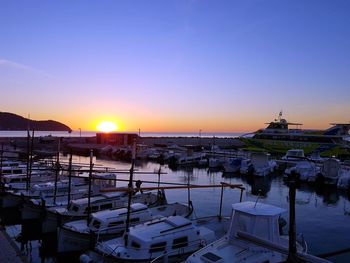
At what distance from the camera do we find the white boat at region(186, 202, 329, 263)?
14438 mm

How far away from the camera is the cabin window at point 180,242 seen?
18.8 m

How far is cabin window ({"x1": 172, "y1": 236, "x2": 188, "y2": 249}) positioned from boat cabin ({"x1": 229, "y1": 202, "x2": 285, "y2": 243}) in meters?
3.91

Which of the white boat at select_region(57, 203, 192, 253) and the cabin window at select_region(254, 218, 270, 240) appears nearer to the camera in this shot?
the cabin window at select_region(254, 218, 270, 240)

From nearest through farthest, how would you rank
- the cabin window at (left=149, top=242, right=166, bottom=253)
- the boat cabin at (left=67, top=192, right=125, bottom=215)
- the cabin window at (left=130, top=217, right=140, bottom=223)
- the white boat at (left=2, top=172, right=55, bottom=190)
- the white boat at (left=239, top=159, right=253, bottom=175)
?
the cabin window at (left=149, top=242, right=166, bottom=253), the cabin window at (left=130, top=217, right=140, bottom=223), the boat cabin at (left=67, top=192, right=125, bottom=215), the white boat at (left=2, top=172, right=55, bottom=190), the white boat at (left=239, top=159, right=253, bottom=175)

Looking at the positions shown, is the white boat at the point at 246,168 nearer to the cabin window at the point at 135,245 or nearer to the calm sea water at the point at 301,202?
the calm sea water at the point at 301,202

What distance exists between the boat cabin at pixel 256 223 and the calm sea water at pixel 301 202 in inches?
331

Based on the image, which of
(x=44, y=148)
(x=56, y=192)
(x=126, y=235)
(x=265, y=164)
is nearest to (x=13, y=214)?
(x=56, y=192)

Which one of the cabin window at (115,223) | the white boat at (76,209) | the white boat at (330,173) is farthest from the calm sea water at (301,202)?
the cabin window at (115,223)

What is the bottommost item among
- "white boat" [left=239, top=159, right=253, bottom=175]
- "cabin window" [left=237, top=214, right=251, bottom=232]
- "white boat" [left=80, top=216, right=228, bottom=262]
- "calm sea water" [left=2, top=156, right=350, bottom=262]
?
"calm sea water" [left=2, top=156, right=350, bottom=262]

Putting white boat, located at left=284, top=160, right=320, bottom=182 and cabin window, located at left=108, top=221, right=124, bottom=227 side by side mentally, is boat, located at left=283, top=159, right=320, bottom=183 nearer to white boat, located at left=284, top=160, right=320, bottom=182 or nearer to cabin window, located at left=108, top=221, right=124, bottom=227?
white boat, located at left=284, top=160, right=320, bottom=182

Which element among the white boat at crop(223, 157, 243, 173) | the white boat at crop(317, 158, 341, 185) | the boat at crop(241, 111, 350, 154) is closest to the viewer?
the white boat at crop(317, 158, 341, 185)

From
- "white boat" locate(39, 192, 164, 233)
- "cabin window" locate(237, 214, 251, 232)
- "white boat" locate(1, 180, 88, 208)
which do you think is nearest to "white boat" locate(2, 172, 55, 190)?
"white boat" locate(1, 180, 88, 208)

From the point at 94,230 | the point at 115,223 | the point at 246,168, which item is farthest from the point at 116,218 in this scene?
the point at 246,168

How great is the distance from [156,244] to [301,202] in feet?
85.5
